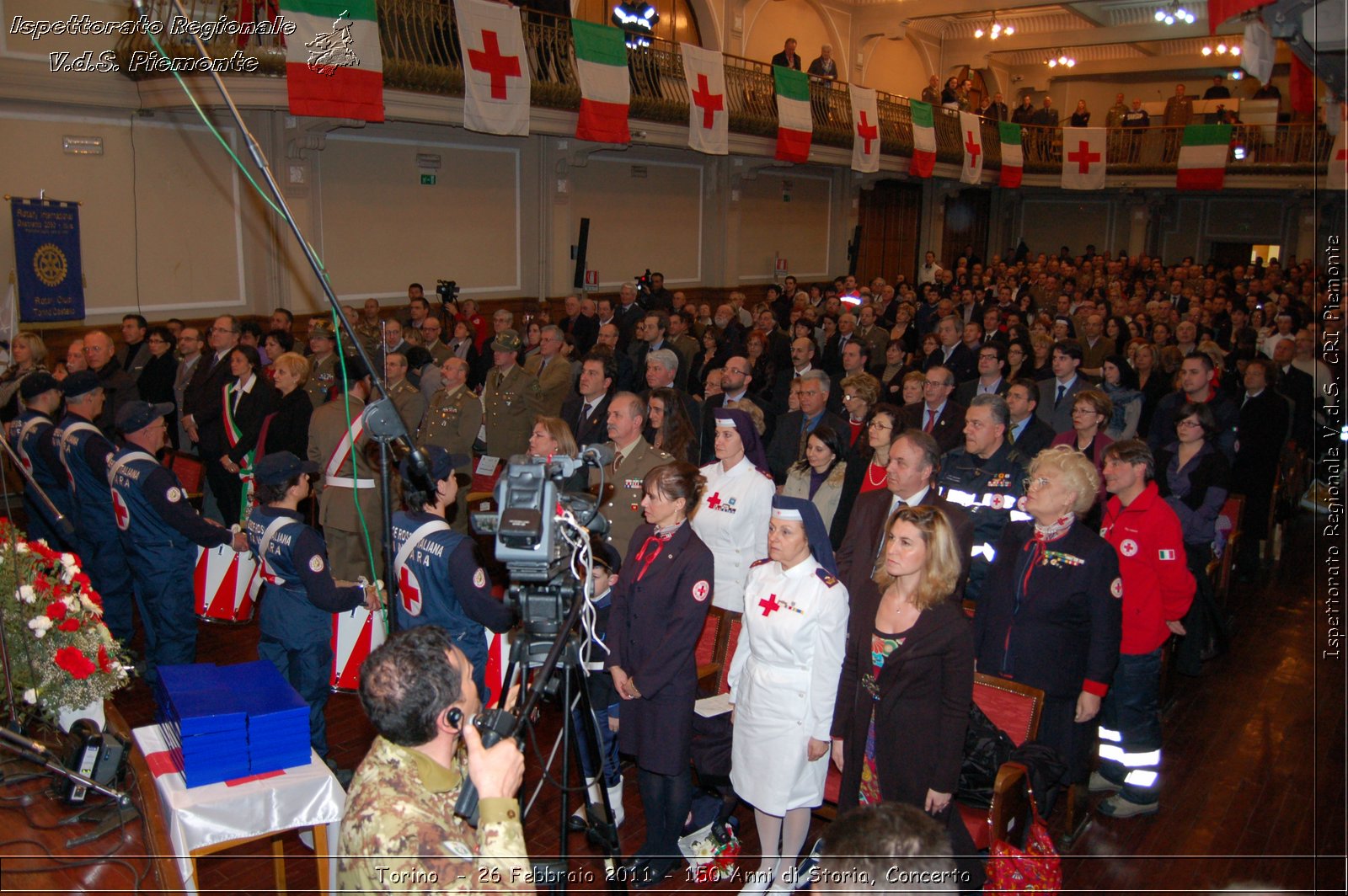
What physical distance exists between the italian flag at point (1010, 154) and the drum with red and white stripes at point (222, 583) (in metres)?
18.9

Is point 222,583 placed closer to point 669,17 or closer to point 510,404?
point 510,404

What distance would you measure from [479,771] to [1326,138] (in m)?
2.79

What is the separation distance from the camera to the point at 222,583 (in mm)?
5832

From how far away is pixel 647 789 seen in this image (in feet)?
12.1

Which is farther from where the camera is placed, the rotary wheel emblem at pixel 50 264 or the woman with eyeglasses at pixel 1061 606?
the rotary wheel emblem at pixel 50 264

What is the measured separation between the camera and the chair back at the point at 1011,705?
3.62 m

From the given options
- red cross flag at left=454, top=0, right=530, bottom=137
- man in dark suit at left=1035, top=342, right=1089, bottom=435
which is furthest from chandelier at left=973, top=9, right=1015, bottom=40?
man in dark suit at left=1035, top=342, right=1089, bottom=435

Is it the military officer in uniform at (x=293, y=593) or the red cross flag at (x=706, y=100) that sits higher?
the red cross flag at (x=706, y=100)

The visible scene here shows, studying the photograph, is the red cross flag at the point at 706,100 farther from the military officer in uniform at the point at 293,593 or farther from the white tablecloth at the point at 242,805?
the white tablecloth at the point at 242,805

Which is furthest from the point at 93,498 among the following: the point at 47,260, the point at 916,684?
the point at 47,260

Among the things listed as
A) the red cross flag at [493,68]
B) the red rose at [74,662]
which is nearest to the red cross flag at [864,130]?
the red cross flag at [493,68]

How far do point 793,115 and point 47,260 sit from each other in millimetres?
9997

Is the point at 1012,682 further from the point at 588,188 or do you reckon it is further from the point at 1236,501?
the point at 588,188

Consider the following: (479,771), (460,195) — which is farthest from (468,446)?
(460,195)
